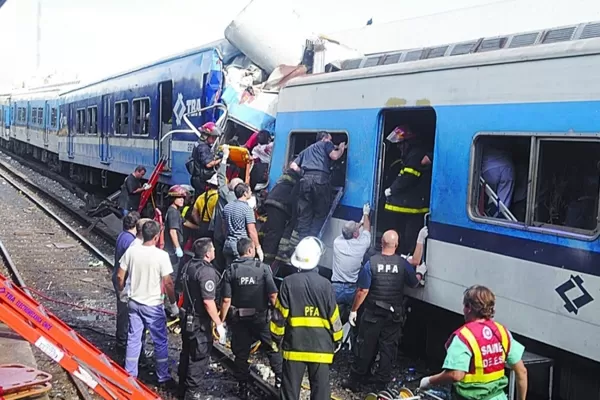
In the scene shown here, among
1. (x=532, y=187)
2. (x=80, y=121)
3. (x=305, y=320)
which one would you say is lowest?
(x=305, y=320)

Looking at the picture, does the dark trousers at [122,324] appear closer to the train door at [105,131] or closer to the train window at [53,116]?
the train door at [105,131]

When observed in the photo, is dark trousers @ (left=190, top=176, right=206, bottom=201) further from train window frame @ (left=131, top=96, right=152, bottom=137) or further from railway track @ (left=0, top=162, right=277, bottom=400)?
train window frame @ (left=131, top=96, right=152, bottom=137)

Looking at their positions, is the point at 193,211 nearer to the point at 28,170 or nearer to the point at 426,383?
the point at 426,383

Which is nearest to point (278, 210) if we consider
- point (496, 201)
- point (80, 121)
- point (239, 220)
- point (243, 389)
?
point (239, 220)

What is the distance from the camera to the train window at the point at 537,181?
15.6ft

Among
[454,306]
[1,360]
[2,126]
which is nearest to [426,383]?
[454,306]

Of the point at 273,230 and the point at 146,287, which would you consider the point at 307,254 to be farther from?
the point at 273,230

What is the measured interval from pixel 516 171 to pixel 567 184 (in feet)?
1.58

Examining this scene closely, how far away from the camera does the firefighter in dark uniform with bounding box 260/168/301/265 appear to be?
7812mm

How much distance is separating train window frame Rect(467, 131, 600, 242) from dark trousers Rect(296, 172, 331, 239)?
2.06m

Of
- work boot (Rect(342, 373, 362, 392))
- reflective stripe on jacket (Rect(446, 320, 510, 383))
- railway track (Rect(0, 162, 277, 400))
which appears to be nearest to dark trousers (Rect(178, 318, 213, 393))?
railway track (Rect(0, 162, 277, 400))

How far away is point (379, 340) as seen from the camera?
241 inches

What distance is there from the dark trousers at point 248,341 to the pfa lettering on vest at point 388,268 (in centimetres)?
109

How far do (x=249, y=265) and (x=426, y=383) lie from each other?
2.20 m
